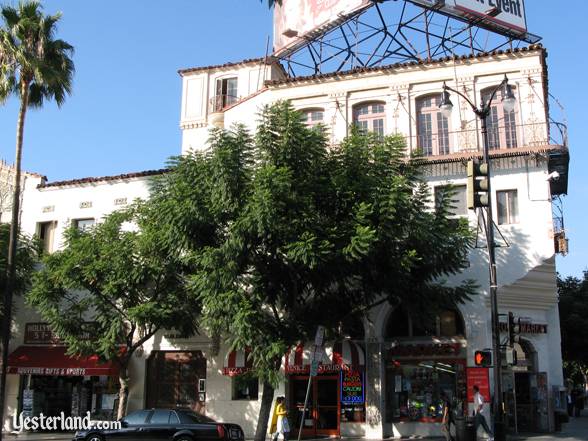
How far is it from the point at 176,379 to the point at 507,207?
13.8 m

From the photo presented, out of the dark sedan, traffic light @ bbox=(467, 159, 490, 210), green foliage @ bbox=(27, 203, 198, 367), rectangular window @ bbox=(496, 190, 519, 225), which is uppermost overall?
rectangular window @ bbox=(496, 190, 519, 225)

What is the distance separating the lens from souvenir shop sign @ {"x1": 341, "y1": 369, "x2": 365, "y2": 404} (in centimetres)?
2277

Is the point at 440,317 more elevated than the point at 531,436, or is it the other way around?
the point at 440,317

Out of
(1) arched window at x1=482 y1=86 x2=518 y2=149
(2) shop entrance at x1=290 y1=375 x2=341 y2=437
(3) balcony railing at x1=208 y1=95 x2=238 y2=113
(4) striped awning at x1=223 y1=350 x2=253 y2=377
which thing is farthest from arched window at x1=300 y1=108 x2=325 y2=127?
(2) shop entrance at x1=290 y1=375 x2=341 y2=437

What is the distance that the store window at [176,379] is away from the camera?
982 inches

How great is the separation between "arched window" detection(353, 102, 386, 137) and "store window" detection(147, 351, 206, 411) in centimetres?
1075

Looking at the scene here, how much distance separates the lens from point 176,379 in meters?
25.3

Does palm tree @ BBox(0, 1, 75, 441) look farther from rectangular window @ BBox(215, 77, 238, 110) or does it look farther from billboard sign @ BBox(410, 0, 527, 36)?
billboard sign @ BBox(410, 0, 527, 36)

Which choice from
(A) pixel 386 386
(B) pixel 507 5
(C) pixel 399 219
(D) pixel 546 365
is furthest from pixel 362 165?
(B) pixel 507 5

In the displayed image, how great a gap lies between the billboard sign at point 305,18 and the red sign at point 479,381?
47.1 ft

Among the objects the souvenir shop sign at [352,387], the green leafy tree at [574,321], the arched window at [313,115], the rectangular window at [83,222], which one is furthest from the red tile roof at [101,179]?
the green leafy tree at [574,321]

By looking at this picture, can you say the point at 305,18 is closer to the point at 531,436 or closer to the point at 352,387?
the point at 352,387

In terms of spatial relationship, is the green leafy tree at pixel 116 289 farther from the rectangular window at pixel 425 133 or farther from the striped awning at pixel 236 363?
the rectangular window at pixel 425 133

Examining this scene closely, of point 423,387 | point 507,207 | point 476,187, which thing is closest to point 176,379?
point 423,387
